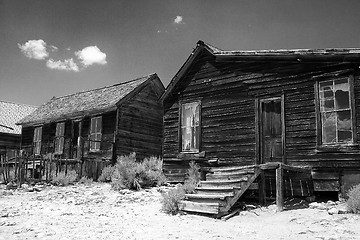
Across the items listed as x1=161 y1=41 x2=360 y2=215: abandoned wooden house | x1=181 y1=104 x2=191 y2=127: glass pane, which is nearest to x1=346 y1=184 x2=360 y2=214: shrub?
x1=161 y1=41 x2=360 y2=215: abandoned wooden house

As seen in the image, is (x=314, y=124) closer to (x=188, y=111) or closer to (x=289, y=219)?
(x=289, y=219)

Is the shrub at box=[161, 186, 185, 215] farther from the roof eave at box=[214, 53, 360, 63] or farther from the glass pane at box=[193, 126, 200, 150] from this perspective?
the roof eave at box=[214, 53, 360, 63]

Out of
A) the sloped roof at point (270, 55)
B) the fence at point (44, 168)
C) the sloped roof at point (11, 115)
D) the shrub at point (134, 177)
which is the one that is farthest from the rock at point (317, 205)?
the sloped roof at point (11, 115)

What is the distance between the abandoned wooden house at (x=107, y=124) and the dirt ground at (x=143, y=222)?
7624 mm

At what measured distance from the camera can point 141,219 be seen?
28.2ft

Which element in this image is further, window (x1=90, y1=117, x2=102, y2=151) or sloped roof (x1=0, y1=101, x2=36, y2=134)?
sloped roof (x1=0, y1=101, x2=36, y2=134)

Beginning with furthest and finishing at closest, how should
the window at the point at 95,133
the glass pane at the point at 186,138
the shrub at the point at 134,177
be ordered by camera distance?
the window at the point at 95,133
the glass pane at the point at 186,138
the shrub at the point at 134,177

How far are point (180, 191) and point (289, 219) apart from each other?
3.01 meters

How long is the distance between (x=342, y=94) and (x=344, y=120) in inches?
30.3

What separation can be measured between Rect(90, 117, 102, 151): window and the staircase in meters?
10.8

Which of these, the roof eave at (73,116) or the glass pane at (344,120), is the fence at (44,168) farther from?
the glass pane at (344,120)

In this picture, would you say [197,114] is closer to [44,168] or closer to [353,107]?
[353,107]

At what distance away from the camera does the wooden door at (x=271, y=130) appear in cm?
1181

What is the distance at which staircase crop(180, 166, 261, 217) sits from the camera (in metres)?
8.99
